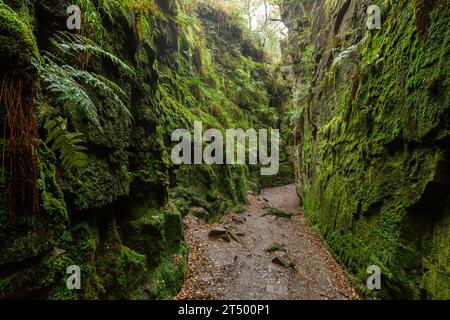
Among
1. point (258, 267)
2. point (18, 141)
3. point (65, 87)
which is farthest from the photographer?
point (258, 267)

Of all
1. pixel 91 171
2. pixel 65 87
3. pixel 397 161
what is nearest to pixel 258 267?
pixel 397 161

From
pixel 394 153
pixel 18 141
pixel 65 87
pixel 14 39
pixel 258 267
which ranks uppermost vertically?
pixel 14 39

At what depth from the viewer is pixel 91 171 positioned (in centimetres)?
376

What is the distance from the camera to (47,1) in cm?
341

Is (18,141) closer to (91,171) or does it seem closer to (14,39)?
(14,39)

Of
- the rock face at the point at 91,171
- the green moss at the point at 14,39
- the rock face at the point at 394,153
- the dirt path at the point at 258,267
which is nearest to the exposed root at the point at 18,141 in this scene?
the rock face at the point at 91,171

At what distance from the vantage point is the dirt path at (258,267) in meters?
5.39

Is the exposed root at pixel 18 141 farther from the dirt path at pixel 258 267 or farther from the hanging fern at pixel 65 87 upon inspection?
the dirt path at pixel 258 267

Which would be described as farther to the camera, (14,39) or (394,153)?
(394,153)

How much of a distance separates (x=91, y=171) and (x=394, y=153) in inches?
218

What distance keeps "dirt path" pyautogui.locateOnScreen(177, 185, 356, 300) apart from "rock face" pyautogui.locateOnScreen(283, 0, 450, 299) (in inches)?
27.5

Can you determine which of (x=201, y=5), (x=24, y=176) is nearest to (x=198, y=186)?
(x=24, y=176)

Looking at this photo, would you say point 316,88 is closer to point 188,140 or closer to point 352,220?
point 188,140

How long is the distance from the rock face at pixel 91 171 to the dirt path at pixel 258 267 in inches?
24.8
